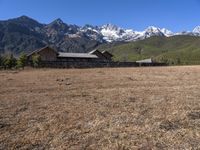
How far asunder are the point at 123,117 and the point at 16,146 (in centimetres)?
406

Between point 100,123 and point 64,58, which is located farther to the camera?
point 64,58

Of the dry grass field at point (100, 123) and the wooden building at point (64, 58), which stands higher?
the wooden building at point (64, 58)

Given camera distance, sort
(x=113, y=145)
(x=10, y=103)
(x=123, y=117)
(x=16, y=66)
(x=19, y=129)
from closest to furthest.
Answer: (x=113, y=145), (x=19, y=129), (x=123, y=117), (x=10, y=103), (x=16, y=66)

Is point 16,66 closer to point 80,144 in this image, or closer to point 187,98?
point 187,98

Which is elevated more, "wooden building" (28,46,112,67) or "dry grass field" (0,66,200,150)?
"wooden building" (28,46,112,67)

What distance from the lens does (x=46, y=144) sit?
816 centimetres

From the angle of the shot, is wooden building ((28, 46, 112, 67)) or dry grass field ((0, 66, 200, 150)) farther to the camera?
wooden building ((28, 46, 112, 67))

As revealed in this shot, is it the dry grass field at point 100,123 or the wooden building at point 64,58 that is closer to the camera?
the dry grass field at point 100,123

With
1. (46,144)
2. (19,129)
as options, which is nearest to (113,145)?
(46,144)

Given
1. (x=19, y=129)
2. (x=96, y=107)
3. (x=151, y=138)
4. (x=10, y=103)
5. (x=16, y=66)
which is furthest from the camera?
(x=16, y=66)

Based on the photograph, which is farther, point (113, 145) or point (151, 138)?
point (151, 138)

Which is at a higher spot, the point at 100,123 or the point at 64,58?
the point at 64,58

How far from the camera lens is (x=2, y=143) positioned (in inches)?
325

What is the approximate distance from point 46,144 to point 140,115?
413 centimetres
